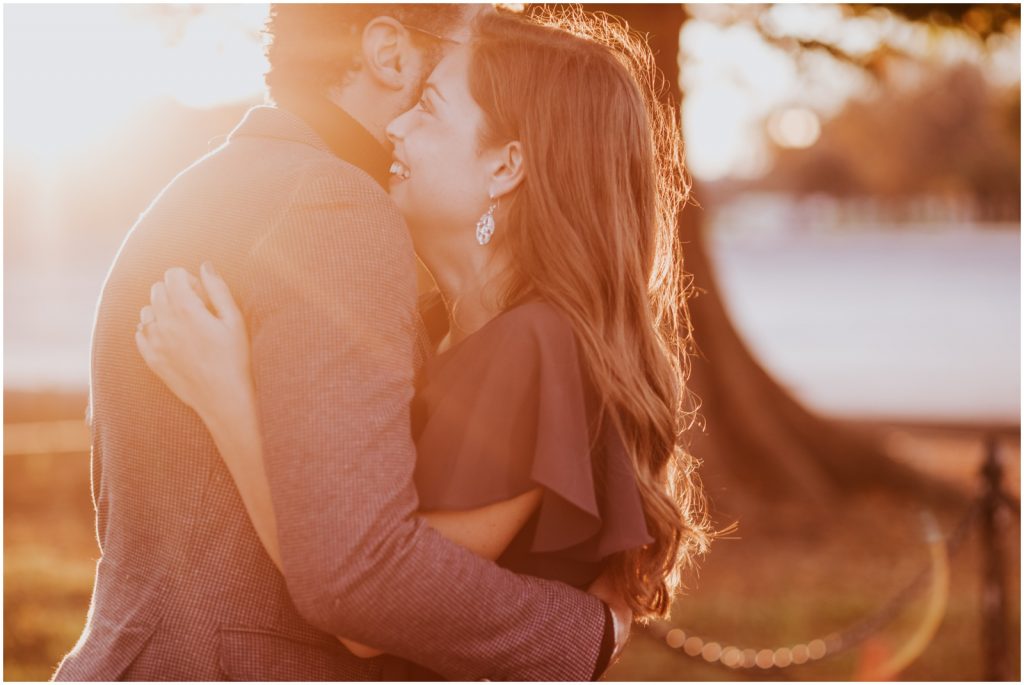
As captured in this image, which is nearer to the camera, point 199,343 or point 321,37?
point 199,343

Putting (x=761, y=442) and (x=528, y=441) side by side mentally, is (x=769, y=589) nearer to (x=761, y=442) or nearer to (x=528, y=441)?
(x=761, y=442)

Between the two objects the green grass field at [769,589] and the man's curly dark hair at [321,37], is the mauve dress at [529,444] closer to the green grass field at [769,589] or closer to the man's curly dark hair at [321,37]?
the man's curly dark hair at [321,37]

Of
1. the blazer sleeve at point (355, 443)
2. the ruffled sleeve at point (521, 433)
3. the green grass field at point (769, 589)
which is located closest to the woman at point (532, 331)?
the ruffled sleeve at point (521, 433)

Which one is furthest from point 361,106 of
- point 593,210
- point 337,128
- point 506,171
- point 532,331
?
point 532,331

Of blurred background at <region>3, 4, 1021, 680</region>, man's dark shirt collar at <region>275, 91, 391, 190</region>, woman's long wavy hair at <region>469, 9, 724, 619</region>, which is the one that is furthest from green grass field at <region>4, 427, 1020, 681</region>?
man's dark shirt collar at <region>275, 91, 391, 190</region>

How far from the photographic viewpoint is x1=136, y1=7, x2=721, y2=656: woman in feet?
6.40

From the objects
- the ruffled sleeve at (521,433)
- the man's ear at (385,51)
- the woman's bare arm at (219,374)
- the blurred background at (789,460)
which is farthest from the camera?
the blurred background at (789,460)

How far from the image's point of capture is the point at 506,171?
2.30 metres

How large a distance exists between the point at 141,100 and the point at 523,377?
17.5ft

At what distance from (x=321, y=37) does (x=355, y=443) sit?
0.93 metres

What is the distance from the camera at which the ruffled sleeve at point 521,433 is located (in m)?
1.98

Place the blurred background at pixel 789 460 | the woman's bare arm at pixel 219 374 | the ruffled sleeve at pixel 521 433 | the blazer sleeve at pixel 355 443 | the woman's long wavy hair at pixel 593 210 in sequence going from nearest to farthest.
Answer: the blazer sleeve at pixel 355 443, the woman's bare arm at pixel 219 374, the ruffled sleeve at pixel 521 433, the woman's long wavy hair at pixel 593 210, the blurred background at pixel 789 460

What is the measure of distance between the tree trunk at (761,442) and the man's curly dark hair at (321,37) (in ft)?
20.6

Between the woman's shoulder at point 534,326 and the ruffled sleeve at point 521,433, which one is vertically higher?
the woman's shoulder at point 534,326
